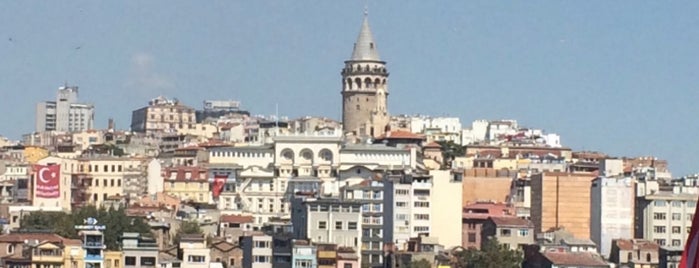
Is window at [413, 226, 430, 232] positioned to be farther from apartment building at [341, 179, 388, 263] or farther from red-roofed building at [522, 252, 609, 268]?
red-roofed building at [522, 252, 609, 268]

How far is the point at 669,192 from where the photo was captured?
2231 inches

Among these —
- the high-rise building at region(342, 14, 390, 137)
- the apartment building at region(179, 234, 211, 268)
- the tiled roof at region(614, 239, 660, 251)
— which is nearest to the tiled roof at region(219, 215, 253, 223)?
the apartment building at region(179, 234, 211, 268)

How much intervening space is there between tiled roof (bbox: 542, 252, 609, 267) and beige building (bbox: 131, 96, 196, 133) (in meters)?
63.5

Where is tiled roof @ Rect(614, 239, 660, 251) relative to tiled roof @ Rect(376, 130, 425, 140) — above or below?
below

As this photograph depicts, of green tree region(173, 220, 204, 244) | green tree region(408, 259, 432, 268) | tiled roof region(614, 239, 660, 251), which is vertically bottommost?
green tree region(408, 259, 432, 268)

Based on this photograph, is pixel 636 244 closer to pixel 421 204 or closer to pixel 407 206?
pixel 407 206

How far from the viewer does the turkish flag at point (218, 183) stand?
216ft

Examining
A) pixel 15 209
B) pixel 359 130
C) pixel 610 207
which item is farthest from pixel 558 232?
pixel 359 130

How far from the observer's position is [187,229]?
53.7m

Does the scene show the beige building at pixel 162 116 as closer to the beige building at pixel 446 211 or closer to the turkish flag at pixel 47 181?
the turkish flag at pixel 47 181

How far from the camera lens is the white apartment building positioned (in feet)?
181

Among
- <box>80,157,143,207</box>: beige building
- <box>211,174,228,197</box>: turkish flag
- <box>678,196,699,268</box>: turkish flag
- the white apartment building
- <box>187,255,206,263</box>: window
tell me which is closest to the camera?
<box>678,196,699,268</box>: turkish flag

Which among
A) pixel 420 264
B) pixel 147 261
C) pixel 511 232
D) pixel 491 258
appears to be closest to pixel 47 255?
pixel 147 261

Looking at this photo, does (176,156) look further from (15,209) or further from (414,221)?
(414,221)
